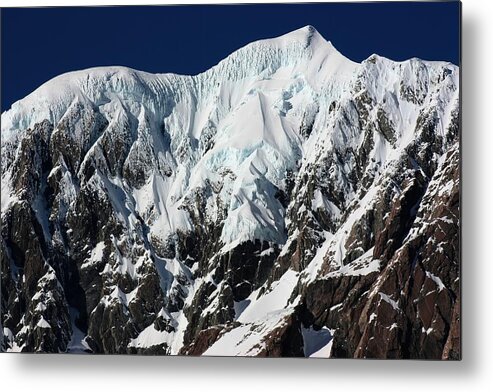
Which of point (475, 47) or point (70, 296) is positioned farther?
point (70, 296)

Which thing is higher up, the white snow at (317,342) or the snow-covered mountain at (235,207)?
the snow-covered mountain at (235,207)

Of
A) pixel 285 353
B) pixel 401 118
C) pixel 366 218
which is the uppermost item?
pixel 401 118

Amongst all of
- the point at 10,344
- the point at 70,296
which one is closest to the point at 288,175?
the point at 70,296

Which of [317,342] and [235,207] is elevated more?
[235,207]

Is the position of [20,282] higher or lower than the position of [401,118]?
lower

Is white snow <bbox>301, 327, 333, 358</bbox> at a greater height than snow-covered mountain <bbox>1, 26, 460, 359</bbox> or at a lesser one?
lesser

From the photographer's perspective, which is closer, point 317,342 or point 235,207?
point 317,342

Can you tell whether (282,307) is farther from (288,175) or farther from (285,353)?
(288,175)
